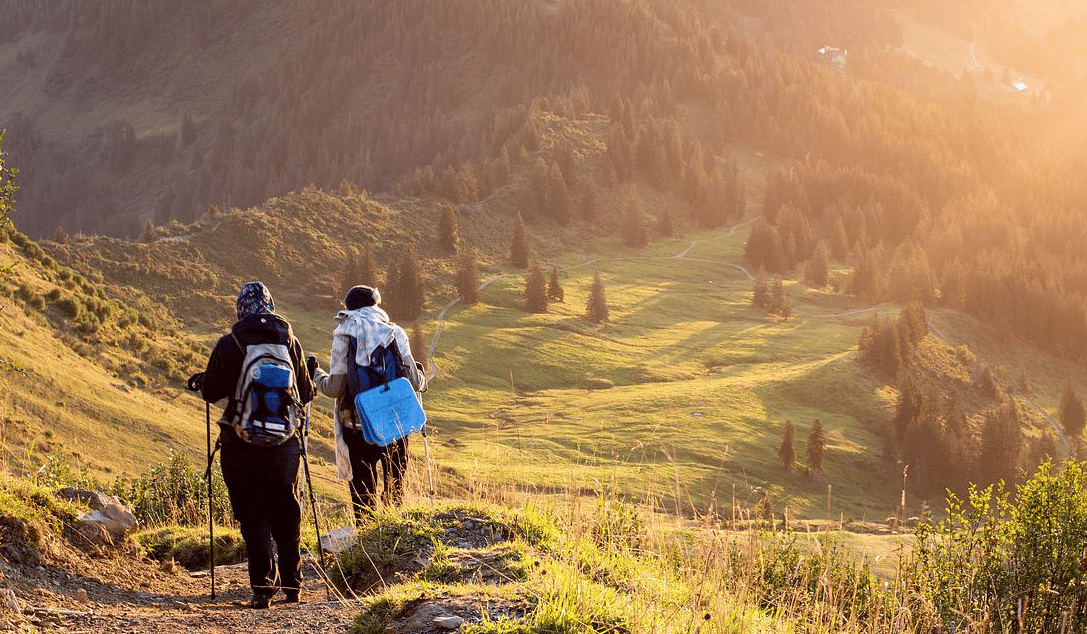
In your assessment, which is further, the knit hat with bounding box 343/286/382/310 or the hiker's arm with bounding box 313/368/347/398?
the knit hat with bounding box 343/286/382/310

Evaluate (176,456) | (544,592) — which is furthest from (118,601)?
(176,456)

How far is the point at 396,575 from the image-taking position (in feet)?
32.5

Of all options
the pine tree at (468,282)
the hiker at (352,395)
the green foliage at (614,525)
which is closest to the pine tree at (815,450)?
the pine tree at (468,282)

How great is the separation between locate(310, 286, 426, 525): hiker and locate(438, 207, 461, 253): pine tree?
92527 mm

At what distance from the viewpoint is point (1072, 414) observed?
94.8 m

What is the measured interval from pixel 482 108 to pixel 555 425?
139 m

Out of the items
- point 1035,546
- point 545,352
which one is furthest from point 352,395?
point 545,352

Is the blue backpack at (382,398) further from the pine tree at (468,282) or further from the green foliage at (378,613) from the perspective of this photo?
the pine tree at (468,282)

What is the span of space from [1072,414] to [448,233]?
6183cm

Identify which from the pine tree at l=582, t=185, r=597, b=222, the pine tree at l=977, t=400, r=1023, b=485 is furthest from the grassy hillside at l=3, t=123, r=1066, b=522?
the pine tree at l=977, t=400, r=1023, b=485

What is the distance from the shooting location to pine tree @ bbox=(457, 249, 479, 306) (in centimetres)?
9488

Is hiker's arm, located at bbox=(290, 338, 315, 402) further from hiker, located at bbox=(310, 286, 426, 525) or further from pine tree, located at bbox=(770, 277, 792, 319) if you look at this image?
pine tree, located at bbox=(770, 277, 792, 319)

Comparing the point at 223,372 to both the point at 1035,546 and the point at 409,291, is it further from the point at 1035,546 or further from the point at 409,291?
the point at 409,291

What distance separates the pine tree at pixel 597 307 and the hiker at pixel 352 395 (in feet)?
273
